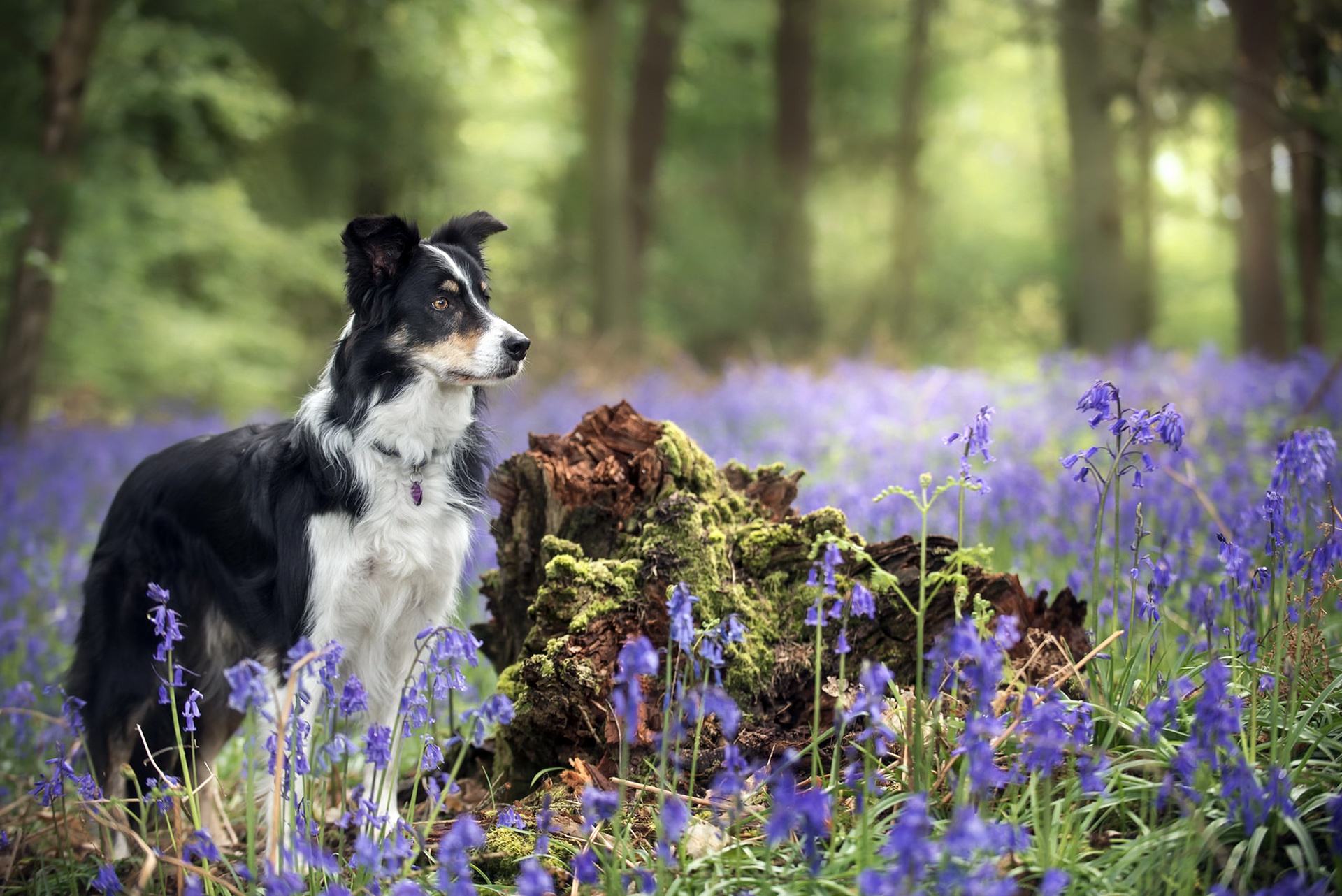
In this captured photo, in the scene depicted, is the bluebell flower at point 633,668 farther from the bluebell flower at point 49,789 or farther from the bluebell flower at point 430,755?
the bluebell flower at point 49,789

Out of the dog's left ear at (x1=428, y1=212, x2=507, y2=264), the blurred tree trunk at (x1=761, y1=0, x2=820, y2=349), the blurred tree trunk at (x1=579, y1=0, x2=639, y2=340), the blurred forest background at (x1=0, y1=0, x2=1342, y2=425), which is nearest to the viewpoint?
the dog's left ear at (x1=428, y1=212, x2=507, y2=264)

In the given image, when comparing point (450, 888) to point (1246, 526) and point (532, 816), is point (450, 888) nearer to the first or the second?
point (532, 816)

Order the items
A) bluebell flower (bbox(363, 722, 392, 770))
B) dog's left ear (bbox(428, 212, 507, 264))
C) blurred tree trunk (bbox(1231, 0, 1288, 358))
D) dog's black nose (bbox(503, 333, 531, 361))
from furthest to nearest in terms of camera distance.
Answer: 1. blurred tree trunk (bbox(1231, 0, 1288, 358))
2. dog's left ear (bbox(428, 212, 507, 264))
3. dog's black nose (bbox(503, 333, 531, 361))
4. bluebell flower (bbox(363, 722, 392, 770))

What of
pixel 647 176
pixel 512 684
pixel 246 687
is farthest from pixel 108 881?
pixel 647 176

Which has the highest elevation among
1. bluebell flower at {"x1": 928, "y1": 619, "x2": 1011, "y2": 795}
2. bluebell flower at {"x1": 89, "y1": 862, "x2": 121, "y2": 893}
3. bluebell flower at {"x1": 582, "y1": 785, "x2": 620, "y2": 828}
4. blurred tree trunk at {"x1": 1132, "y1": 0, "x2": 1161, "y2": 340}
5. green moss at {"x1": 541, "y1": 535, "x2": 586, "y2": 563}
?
blurred tree trunk at {"x1": 1132, "y1": 0, "x2": 1161, "y2": 340}

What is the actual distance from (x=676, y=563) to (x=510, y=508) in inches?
36.4

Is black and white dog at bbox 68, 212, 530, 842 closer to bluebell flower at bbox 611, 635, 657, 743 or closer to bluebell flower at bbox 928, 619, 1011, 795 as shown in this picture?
bluebell flower at bbox 611, 635, 657, 743

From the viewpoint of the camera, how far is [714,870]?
96.7 inches

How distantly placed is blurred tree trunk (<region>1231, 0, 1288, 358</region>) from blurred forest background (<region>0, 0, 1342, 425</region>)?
0.11 feet

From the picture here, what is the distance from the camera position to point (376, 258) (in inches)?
153

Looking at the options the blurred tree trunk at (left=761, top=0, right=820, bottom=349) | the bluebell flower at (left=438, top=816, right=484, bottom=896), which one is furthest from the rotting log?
the blurred tree trunk at (left=761, top=0, right=820, bottom=349)

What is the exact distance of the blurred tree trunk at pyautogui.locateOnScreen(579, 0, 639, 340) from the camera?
1619 cm

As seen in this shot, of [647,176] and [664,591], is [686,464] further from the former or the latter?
[647,176]

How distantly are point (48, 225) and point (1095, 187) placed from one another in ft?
40.4
